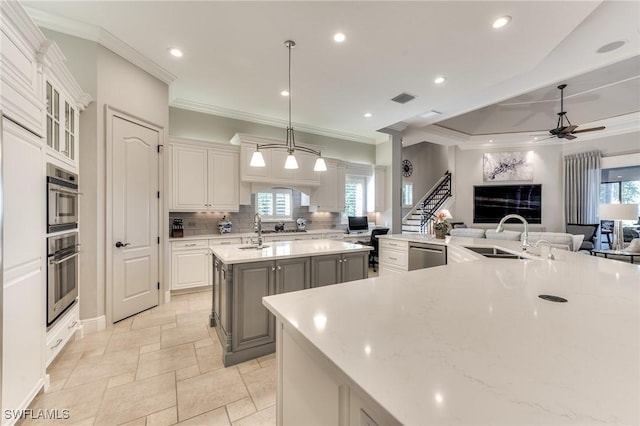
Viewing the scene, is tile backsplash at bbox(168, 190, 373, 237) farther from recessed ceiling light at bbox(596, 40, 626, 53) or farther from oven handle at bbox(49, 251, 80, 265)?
recessed ceiling light at bbox(596, 40, 626, 53)

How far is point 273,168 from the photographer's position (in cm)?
509

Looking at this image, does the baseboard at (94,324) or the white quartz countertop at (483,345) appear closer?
the white quartz countertop at (483,345)

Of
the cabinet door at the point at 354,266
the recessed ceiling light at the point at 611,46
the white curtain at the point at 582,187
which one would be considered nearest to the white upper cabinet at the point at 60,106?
the cabinet door at the point at 354,266

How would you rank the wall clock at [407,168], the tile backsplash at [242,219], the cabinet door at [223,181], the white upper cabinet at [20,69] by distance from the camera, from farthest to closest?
1. the wall clock at [407,168]
2. the tile backsplash at [242,219]
3. the cabinet door at [223,181]
4. the white upper cabinet at [20,69]

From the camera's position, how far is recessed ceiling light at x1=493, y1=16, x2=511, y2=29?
2.55m

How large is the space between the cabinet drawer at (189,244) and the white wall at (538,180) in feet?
24.3

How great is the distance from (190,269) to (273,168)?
2.26 metres

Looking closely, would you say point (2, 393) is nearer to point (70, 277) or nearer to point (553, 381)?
point (70, 277)

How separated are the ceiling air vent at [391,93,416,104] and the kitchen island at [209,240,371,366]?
2848 millimetres

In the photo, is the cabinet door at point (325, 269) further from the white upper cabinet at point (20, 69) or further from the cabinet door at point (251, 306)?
the white upper cabinet at point (20, 69)

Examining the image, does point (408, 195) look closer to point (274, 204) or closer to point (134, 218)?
point (274, 204)

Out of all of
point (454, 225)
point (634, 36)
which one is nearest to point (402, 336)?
point (634, 36)

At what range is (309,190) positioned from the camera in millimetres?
5734

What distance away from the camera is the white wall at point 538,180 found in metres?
7.66
